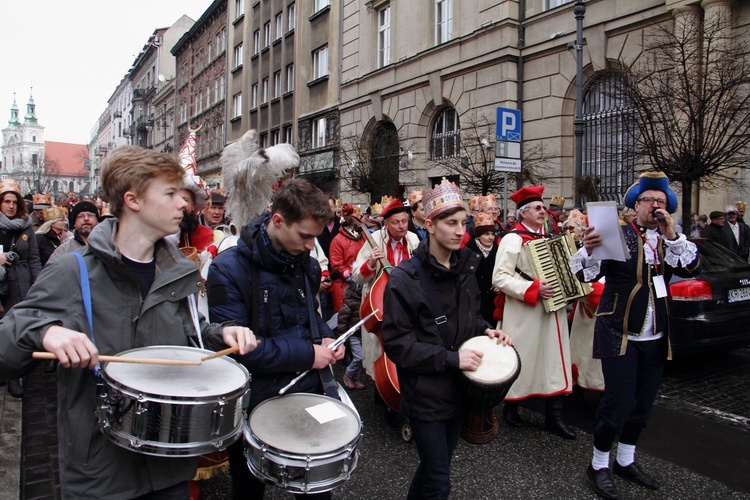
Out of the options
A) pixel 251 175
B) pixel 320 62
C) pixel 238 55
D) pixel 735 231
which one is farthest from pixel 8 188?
pixel 238 55

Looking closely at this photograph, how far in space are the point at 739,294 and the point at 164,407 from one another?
693 cm

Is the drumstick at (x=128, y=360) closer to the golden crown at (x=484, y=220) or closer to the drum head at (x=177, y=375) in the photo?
the drum head at (x=177, y=375)

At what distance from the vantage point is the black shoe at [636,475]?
387 centimetres

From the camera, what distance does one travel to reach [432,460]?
2791 mm

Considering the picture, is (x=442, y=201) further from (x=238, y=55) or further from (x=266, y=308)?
(x=238, y=55)

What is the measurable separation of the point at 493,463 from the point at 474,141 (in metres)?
13.5

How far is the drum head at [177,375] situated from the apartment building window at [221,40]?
142 feet

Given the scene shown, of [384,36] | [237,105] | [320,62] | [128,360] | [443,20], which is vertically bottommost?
[128,360]

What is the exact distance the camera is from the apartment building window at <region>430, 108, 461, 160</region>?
18562 mm

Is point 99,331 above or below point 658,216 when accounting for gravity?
below

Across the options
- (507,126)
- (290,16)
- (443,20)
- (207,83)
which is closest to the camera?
(507,126)

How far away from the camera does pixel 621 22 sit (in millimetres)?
13852

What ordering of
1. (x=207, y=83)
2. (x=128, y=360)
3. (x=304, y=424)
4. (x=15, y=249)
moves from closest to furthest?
(x=128, y=360) → (x=304, y=424) → (x=15, y=249) → (x=207, y=83)

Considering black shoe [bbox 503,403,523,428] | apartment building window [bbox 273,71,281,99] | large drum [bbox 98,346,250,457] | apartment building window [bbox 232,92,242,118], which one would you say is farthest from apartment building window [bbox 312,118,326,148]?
large drum [bbox 98,346,250,457]
